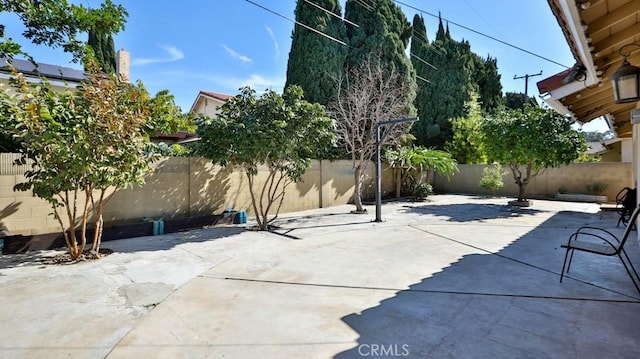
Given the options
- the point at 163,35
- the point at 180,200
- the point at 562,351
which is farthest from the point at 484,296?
the point at 163,35

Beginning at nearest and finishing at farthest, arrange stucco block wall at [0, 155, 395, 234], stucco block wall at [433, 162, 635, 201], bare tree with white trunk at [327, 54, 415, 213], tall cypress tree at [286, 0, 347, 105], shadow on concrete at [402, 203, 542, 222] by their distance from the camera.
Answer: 1. stucco block wall at [0, 155, 395, 234]
2. shadow on concrete at [402, 203, 542, 222]
3. bare tree with white trunk at [327, 54, 415, 213]
4. stucco block wall at [433, 162, 635, 201]
5. tall cypress tree at [286, 0, 347, 105]

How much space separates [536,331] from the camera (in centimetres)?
304

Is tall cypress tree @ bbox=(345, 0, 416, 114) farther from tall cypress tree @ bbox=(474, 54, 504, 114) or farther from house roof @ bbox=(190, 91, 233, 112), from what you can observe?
tall cypress tree @ bbox=(474, 54, 504, 114)

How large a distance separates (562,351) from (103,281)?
17.0 ft

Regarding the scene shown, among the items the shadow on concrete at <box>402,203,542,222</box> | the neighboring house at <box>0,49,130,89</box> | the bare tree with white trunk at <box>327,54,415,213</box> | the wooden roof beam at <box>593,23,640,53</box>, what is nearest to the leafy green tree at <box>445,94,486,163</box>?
the bare tree with white trunk at <box>327,54,415,213</box>

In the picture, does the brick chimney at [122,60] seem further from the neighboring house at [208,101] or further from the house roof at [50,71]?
the neighboring house at [208,101]

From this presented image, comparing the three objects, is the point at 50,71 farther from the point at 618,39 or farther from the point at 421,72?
the point at 421,72

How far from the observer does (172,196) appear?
8.84 metres

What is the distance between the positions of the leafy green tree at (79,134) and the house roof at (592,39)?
609 centimetres

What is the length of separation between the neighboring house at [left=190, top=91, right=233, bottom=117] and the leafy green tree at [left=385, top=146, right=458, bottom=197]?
10.6 metres

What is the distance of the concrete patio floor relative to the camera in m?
2.86

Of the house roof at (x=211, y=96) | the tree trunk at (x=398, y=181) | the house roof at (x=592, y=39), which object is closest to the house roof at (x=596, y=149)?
the tree trunk at (x=398, y=181)

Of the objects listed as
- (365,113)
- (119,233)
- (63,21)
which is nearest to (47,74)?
(63,21)

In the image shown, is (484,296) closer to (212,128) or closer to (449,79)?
(212,128)
